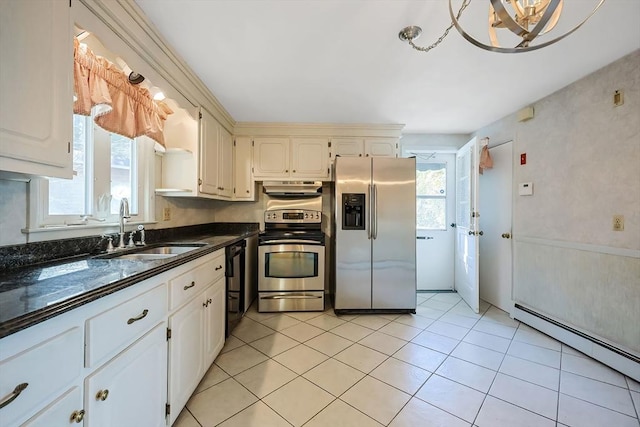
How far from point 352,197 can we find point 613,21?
2.21 meters

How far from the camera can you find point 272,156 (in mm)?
3342

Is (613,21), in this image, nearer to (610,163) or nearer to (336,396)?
(610,163)

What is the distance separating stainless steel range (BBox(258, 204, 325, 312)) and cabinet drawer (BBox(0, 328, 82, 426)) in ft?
7.31

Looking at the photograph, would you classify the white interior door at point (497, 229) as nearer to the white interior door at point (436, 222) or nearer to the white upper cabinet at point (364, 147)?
the white interior door at point (436, 222)

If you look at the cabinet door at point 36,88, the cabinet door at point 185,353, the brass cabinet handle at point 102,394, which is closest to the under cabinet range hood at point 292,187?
the cabinet door at point 185,353

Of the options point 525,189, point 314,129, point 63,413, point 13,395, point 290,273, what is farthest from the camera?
point 314,129

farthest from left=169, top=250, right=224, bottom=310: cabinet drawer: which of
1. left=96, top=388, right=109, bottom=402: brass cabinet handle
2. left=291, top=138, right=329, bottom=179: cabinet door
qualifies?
left=291, top=138, right=329, bottom=179: cabinet door

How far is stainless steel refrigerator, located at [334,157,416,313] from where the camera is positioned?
9.62 ft

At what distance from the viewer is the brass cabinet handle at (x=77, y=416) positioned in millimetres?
767

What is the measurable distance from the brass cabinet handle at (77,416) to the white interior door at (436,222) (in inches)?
146

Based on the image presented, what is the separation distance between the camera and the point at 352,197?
2.95 metres

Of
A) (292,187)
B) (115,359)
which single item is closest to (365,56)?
(292,187)

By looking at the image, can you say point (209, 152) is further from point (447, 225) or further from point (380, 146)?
point (447, 225)

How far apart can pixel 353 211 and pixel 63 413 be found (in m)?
2.57
